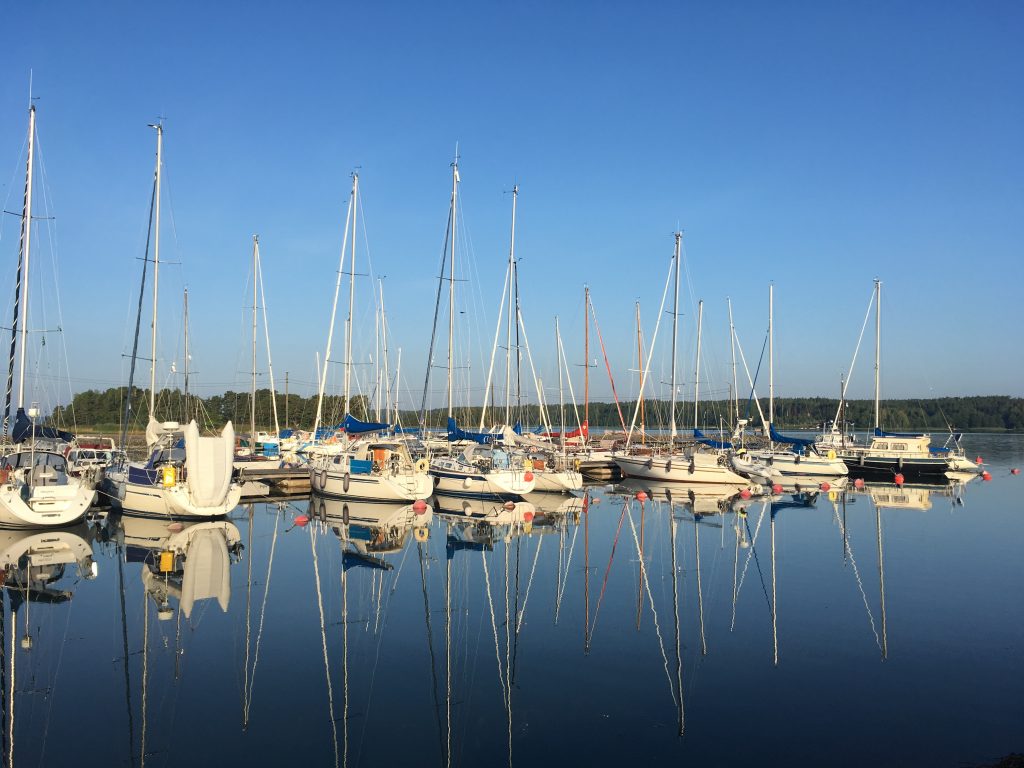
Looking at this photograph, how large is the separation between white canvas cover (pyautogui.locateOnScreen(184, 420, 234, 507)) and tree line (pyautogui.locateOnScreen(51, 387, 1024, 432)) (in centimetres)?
3207

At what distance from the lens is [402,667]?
12602 mm

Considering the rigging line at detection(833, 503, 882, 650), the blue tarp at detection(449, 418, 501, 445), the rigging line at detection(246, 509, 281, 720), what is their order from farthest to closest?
the blue tarp at detection(449, 418, 501, 445) < the rigging line at detection(833, 503, 882, 650) < the rigging line at detection(246, 509, 281, 720)

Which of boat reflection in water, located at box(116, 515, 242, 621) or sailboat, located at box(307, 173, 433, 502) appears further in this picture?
sailboat, located at box(307, 173, 433, 502)

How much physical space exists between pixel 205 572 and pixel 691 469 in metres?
30.0

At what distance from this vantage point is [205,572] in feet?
62.6

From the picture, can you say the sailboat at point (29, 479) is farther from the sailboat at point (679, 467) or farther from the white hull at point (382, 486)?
the sailboat at point (679, 467)

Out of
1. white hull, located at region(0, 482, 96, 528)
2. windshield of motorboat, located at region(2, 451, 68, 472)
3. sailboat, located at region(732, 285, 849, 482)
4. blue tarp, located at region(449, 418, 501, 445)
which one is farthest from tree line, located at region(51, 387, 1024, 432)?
white hull, located at region(0, 482, 96, 528)

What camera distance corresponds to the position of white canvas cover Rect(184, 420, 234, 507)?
25.5 m

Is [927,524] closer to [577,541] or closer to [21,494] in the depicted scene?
[577,541]

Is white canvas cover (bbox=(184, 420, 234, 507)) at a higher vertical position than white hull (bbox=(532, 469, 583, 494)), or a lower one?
higher

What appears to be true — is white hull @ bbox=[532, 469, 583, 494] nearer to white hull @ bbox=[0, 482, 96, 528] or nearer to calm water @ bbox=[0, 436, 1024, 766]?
calm water @ bbox=[0, 436, 1024, 766]

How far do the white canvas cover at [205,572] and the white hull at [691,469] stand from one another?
26861mm

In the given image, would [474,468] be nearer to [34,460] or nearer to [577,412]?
[34,460]

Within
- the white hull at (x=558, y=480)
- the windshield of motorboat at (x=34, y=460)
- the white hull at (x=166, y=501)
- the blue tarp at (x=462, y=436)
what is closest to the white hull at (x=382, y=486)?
the white hull at (x=166, y=501)
